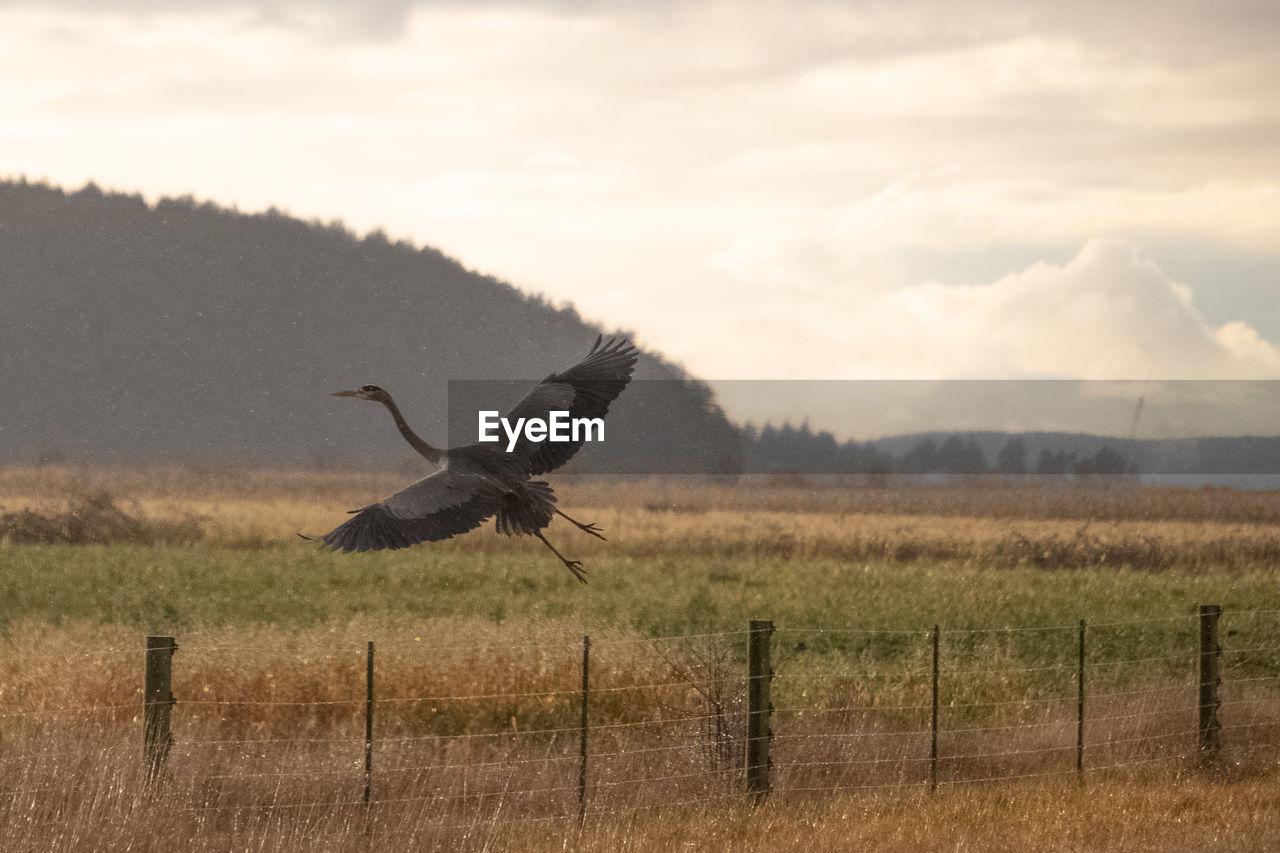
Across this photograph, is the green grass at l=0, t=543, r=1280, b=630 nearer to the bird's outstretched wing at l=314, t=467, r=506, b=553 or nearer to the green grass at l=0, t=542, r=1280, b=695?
the green grass at l=0, t=542, r=1280, b=695

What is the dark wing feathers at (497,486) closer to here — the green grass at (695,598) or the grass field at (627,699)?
the grass field at (627,699)

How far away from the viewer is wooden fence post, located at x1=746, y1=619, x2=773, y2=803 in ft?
36.0

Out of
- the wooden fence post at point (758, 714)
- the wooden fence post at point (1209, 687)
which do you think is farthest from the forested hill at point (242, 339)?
the wooden fence post at point (758, 714)

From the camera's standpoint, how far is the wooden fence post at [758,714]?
11.0 m

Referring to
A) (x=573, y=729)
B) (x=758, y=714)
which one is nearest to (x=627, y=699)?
(x=573, y=729)

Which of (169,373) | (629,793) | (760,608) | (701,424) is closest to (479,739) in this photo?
(629,793)

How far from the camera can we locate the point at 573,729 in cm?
1199

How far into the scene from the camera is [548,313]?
138750mm

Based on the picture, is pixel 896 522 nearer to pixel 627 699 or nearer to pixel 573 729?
pixel 627 699

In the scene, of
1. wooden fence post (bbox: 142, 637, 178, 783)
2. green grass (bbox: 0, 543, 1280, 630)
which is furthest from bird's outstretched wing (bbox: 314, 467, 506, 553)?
green grass (bbox: 0, 543, 1280, 630)

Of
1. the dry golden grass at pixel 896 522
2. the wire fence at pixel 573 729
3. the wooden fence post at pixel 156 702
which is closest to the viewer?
the wooden fence post at pixel 156 702

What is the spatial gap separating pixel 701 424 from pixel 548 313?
2786 cm

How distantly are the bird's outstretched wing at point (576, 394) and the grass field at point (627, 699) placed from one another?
2809 mm
